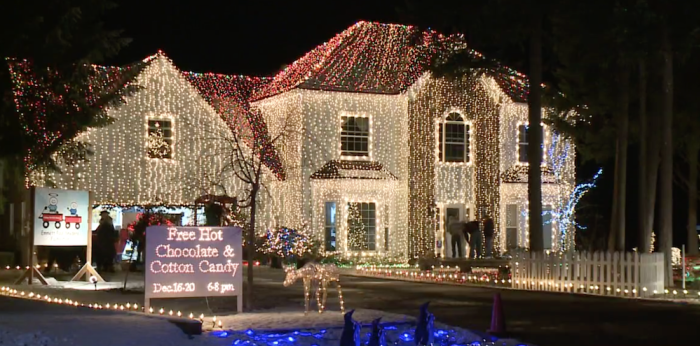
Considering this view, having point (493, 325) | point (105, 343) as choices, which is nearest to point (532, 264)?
point (493, 325)

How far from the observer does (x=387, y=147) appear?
32688 millimetres

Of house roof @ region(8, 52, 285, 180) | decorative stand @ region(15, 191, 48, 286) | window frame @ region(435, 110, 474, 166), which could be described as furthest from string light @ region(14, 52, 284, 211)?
decorative stand @ region(15, 191, 48, 286)

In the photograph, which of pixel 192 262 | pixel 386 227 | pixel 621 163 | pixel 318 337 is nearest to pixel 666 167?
pixel 621 163

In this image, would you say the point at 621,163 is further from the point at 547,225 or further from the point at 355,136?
the point at 547,225

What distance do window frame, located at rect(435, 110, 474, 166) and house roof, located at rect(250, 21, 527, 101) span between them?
1.80 metres

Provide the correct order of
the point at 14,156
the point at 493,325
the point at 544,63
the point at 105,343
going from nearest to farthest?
1. the point at 105,343
2. the point at 493,325
3. the point at 14,156
4. the point at 544,63

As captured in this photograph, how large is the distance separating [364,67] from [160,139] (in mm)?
7425

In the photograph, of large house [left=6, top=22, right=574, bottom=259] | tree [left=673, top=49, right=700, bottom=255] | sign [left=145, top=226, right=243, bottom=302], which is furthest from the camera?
large house [left=6, top=22, right=574, bottom=259]

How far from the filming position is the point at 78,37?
70.5 feet

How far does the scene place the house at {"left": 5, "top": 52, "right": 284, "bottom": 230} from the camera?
99.6ft

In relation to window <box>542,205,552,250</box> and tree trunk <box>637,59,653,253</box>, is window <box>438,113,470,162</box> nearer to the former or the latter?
window <box>542,205,552,250</box>

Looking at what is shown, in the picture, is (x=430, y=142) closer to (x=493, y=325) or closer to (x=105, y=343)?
(x=493, y=325)

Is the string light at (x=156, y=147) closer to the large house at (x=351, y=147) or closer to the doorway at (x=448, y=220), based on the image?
the large house at (x=351, y=147)

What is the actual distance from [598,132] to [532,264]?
460 inches
